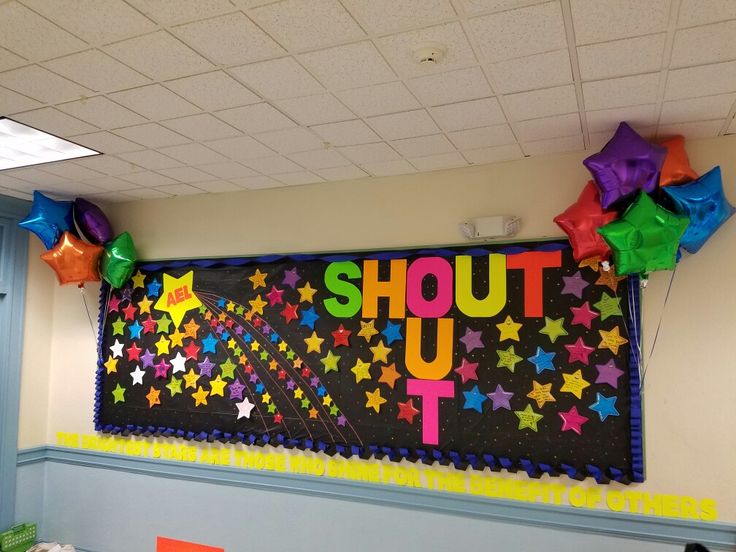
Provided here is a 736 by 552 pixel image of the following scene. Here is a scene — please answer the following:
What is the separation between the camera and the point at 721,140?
2527mm

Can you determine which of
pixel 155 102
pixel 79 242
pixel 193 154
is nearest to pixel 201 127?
pixel 155 102

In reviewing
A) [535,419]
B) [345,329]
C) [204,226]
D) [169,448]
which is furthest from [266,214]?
[535,419]

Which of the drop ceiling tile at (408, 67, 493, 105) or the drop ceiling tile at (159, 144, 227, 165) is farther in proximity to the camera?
the drop ceiling tile at (159, 144, 227, 165)

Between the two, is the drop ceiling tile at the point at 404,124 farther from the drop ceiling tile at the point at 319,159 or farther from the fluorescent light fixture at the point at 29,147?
the fluorescent light fixture at the point at 29,147

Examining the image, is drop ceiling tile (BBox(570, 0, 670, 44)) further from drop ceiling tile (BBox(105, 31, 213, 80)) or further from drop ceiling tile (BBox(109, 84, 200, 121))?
drop ceiling tile (BBox(109, 84, 200, 121))

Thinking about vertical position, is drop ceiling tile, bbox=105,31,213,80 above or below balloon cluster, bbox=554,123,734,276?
above

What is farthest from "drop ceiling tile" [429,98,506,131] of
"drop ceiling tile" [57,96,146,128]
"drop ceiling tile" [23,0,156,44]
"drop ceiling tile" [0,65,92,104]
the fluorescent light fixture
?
the fluorescent light fixture

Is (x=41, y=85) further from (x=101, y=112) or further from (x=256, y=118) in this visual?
(x=256, y=118)

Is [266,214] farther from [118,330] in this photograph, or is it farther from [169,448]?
[169,448]

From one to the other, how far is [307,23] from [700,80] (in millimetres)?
1406

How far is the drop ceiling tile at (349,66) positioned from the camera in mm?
1806

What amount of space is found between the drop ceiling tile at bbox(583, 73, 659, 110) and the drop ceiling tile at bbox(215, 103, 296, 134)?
1226mm

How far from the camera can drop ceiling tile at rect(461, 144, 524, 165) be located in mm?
2721

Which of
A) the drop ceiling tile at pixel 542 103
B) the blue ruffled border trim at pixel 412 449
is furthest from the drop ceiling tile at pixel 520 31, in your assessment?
the blue ruffled border trim at pixel 412 449
